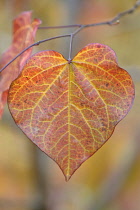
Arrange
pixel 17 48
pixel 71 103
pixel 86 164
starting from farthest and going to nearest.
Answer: pixel 86 164 → pixel 17 48 → pixel 71 103

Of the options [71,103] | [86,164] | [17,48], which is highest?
[17,48]

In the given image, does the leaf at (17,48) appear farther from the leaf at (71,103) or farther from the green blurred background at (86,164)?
the green blurred background at (86,164)

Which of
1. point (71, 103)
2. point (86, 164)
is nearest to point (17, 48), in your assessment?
point (71, 103)

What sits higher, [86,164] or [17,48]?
[17,48]

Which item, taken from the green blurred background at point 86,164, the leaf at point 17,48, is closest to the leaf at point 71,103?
the leaf at point 17,48

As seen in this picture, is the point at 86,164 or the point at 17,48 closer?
the point at 17,48

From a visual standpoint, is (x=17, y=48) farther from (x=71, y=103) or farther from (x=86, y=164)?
(x=86, y=164)

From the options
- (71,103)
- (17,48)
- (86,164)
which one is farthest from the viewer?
(86,164)

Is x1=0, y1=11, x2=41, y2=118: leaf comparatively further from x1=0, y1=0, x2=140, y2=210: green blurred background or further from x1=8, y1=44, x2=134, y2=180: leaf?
x1=0, y1=0, x2=140, y2=210: green blurred background
